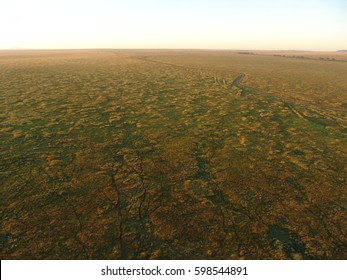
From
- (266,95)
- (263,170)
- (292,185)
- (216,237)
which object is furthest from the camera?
(266,95)

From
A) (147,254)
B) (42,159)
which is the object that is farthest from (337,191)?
(42,159)

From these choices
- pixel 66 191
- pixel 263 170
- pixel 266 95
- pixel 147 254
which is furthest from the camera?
pixel 266 95

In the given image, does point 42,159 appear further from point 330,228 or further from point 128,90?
point 128,90

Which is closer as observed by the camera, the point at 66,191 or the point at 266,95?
the point at 66,191

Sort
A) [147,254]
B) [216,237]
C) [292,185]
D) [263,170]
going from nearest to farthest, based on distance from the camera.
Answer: [147,254] < [216,237] < [292,185] < [263,170]

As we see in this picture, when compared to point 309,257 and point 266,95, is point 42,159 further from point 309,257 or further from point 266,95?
point 266,95

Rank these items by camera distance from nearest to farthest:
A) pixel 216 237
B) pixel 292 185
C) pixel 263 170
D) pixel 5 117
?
1. pixel 216 237
2. pixel 292 185
3. pixel 263 170
4. pixel 5 117

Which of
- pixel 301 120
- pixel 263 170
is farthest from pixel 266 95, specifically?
pixel 263 170

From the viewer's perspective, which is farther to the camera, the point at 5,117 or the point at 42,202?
the point at 5,117
